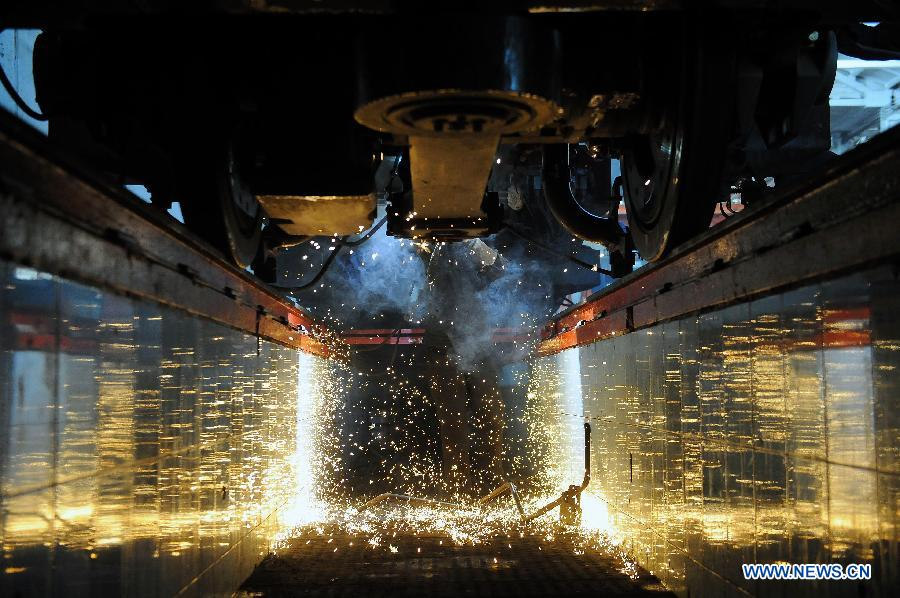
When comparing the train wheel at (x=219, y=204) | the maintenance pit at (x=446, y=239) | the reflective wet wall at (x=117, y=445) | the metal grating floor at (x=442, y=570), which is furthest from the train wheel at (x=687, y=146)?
the reflective wet wall at (x=117, y=445)

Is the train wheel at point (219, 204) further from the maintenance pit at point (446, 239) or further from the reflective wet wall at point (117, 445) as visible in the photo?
the reflective wet wall at point (117, 445)

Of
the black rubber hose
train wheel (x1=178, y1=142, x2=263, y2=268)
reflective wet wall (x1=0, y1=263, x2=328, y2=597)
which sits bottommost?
reflective wet wall (x1=0, y1=263, x2=328, y2=597)

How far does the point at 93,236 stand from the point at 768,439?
3443 mm

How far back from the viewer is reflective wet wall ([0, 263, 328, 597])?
120 inches

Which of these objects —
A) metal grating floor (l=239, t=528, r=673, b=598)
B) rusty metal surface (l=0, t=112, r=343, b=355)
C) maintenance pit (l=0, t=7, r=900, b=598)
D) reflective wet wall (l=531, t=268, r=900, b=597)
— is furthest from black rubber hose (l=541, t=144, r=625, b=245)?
rusty metal surface (l=0, t=112, r=343, b=355)

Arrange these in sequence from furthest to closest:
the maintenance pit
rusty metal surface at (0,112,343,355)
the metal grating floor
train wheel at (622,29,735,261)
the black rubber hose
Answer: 1. the black rubber hose
2. the metal grating floor
3. train wheel at (622,29,735,261)
4. the maintenance pit
5. rusty metal surface at (0,112,343,355)

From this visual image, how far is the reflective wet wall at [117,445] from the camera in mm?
3061

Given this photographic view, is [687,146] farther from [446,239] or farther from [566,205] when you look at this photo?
[446,239]

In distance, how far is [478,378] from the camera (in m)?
18.0

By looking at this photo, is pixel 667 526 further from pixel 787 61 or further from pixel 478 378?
pixel 478 378

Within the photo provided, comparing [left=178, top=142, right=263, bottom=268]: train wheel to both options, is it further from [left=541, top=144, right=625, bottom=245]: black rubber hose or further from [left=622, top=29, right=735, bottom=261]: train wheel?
[left=622, top=29, right=735, bottom=261]: train wheel

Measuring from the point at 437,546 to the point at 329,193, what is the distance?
3924mm

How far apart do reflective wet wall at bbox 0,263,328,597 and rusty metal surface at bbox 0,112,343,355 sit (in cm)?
9

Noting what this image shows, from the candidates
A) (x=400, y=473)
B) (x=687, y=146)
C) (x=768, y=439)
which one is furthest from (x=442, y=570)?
(x=400, y=473)
